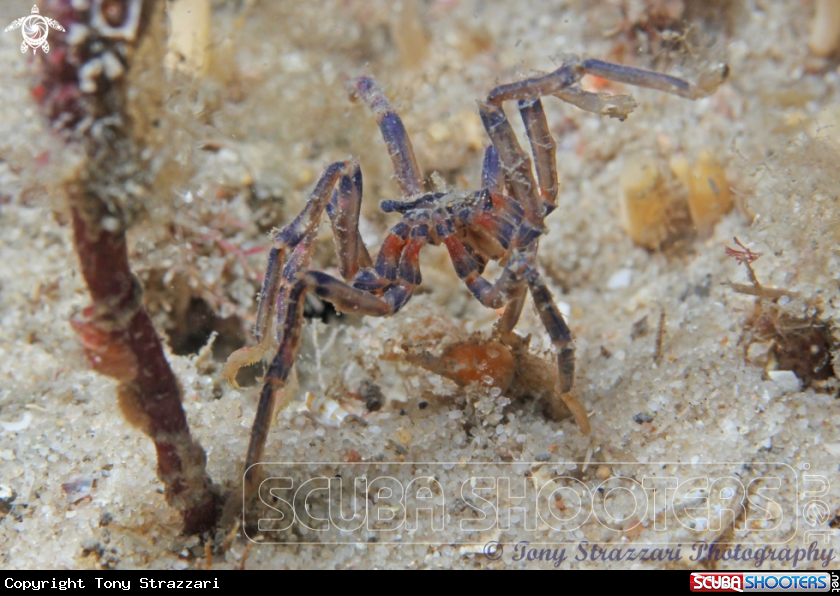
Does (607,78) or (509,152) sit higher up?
(607,78)

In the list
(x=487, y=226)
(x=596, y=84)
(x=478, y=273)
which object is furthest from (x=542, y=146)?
(x=596, y=84)

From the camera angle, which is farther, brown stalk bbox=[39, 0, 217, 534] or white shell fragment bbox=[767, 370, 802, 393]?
white shell fragment bbox=[767, 370, 802, 393]

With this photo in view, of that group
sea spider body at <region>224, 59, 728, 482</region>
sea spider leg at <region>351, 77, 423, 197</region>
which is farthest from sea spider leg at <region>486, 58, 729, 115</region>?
sea spider leg at <region>351, 77, 423, 197</region>

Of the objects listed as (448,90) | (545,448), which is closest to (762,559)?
(545,448)

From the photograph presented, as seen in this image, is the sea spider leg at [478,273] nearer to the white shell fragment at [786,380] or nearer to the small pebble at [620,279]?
the white shell fragment at [786,380]

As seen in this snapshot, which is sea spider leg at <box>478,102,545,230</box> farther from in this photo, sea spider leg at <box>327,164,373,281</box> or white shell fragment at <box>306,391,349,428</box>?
white shell fragment at <box>306,391,349,428</box>

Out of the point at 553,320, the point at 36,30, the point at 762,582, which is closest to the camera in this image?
the point at 36,30

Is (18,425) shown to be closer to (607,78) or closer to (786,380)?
(607,78)
